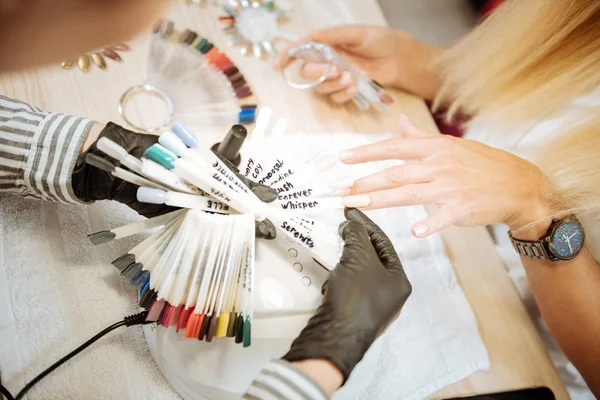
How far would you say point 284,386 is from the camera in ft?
1.07

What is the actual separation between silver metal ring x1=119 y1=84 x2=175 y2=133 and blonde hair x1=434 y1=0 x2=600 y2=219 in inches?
18.1

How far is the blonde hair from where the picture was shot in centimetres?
52

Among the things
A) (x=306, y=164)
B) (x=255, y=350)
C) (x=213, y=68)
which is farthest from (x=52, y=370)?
(x=213, y=68)

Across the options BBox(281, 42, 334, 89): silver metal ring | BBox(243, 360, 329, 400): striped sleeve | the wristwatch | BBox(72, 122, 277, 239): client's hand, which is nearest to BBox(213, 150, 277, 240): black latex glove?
BBox(72, 122, 277, 239): client's hand

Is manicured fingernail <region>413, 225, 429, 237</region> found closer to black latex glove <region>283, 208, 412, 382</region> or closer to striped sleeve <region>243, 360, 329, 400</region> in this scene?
black latex glove <region>283, 208, 412, 382</region>

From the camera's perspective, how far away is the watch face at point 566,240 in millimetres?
528

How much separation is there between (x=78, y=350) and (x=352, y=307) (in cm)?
27

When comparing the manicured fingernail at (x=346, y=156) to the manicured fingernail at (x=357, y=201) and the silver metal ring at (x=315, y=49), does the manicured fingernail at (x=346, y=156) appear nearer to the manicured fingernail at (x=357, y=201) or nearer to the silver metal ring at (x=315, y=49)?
the manicured fingernail at (x=357, y=201)

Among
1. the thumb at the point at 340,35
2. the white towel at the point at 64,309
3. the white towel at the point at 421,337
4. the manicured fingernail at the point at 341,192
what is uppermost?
the thumb at the point at 340,35

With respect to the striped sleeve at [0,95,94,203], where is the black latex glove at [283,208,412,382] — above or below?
above

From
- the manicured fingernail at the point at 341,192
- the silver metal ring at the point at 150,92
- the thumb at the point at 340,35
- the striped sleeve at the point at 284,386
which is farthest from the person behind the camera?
the thumb at the point at 340,35

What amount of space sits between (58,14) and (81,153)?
254mm

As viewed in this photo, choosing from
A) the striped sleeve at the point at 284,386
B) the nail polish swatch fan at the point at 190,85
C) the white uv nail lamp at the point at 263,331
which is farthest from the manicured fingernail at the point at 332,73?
the striped sleeve at the point at 284,386

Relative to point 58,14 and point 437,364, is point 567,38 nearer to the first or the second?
point 437,364
